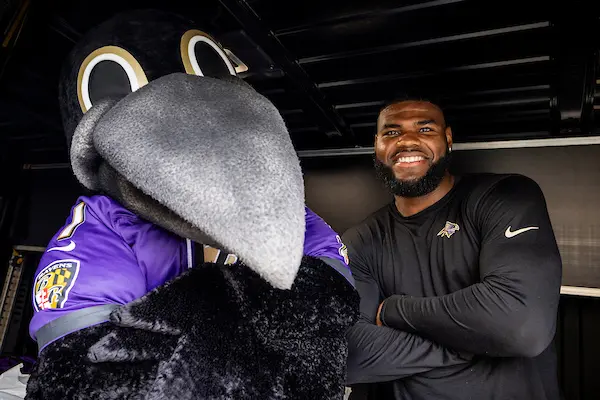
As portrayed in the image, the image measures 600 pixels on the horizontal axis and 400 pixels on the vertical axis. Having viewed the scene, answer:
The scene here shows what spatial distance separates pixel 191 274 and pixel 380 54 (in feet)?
4.12

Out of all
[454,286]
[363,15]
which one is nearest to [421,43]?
[363,15]

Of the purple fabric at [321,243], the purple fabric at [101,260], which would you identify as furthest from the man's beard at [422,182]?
the purple fabric at [101,260]

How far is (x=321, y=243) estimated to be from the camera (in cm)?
64

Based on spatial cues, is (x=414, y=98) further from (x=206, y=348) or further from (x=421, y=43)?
(x=206, y=348)

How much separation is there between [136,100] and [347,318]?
0.40 m

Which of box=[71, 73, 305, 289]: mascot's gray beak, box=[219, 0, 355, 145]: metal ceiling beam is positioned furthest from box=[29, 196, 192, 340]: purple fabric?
box=[219, 0, 355, 145]: metal ceiling beam

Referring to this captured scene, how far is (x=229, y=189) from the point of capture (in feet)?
1.37

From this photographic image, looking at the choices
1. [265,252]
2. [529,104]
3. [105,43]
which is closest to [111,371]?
[265,252]

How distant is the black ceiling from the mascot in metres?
0.68

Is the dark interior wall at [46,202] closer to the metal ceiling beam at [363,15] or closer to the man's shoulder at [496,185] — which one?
the metal ceiling beam at [363,15]

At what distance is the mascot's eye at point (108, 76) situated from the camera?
25.6 inches

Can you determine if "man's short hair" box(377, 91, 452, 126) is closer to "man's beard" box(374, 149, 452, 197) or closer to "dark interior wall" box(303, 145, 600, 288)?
"man's beard" box(374, 149, 452, 197)

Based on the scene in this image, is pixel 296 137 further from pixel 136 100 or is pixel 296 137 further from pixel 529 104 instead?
pixel 136 100

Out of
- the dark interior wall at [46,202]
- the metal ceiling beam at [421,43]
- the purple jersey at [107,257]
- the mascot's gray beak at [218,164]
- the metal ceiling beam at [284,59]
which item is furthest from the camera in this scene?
the dark interior wall at [46,202]
